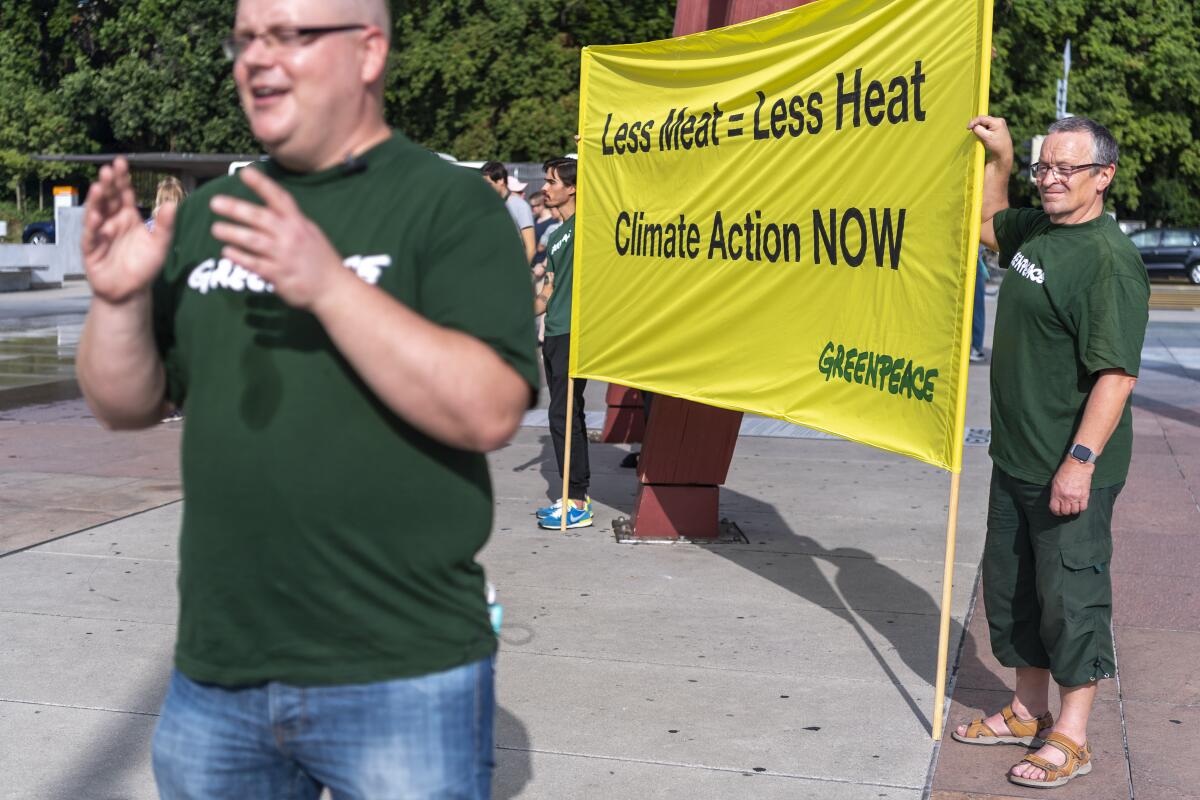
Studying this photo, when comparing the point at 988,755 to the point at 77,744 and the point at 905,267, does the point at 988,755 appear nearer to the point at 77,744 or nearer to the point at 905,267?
the point at 905,267

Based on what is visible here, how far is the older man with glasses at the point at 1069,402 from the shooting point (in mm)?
4078

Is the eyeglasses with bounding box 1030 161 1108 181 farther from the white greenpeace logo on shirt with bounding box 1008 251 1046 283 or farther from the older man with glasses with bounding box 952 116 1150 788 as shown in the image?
the white greenpeace logo on shirt with bounding box 1008 251 1046 283

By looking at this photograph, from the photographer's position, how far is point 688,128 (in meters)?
6.52

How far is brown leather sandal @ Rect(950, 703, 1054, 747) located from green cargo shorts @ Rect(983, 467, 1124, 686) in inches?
9.1

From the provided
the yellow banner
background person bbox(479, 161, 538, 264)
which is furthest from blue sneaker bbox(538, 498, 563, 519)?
background person bbox(479, 161, 538, 264)

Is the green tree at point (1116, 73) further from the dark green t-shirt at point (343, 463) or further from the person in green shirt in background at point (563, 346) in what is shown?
the dark green t-shirt at point (343, 463)

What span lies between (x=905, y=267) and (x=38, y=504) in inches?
202

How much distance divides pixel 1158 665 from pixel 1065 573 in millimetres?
1417

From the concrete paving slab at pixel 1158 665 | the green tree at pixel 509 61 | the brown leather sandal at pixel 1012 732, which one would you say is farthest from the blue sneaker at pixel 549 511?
the green tree at pixel 509 61

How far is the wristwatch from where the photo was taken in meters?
4.06

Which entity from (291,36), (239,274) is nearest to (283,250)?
(239,274)

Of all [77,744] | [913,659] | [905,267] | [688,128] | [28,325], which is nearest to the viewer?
[77,744]

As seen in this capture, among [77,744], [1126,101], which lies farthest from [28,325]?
[1126,101]

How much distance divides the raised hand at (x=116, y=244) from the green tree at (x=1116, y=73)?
36394 millimetres
